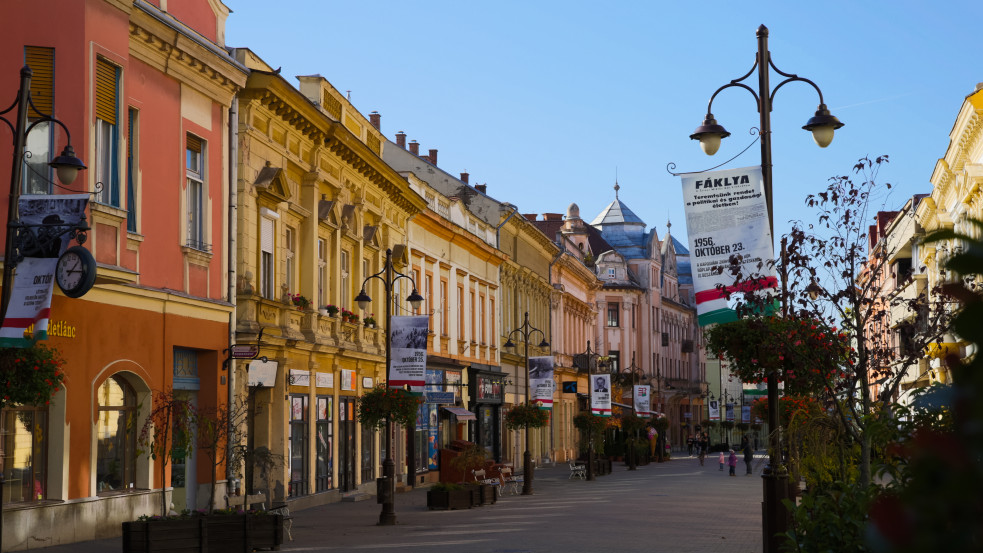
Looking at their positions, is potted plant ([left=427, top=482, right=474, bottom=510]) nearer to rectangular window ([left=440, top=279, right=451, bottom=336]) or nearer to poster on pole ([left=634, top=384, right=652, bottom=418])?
rectangular window ([left=440, top=279, right=451, bottom=336])

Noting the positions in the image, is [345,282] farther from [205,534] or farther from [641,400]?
[641,400]

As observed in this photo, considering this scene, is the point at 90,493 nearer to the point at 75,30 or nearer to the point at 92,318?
the point at 92,318

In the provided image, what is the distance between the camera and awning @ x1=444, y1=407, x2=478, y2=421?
4416 cm

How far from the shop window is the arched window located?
4.88 ft

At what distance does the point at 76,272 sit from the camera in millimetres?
15547

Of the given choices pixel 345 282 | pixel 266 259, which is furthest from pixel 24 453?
pixel 345 282

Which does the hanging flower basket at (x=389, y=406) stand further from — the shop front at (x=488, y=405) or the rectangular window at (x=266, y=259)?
the shop front at (x=488, y=405)

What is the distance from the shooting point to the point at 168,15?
71.9 ft

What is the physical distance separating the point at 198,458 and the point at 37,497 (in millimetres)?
6136

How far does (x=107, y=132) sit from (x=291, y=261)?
10.5 m

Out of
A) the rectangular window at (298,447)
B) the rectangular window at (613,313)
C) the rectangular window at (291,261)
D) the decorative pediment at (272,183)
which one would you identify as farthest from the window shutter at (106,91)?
the rectangular window at (613,313)

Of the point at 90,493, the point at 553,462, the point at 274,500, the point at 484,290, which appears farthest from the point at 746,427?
the point at 90,493

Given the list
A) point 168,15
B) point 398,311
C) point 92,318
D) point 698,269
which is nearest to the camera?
point 698,269

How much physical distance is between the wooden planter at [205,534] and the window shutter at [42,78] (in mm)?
5867
